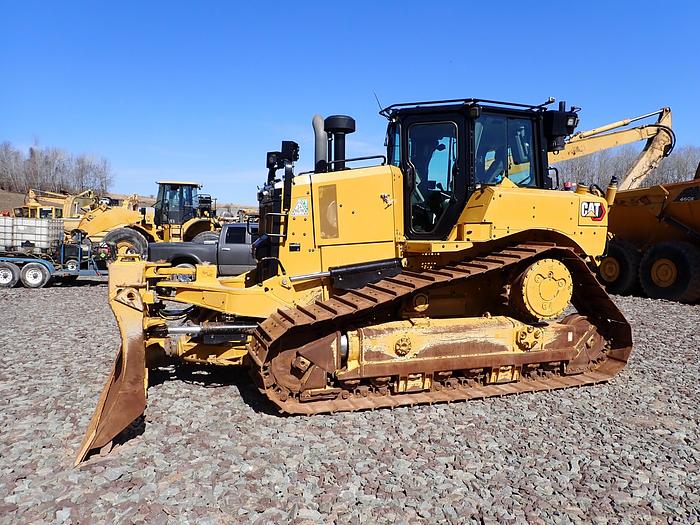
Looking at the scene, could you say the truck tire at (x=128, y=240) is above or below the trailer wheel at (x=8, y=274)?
above

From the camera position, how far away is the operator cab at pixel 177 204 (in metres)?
19.2

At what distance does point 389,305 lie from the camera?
5.61m

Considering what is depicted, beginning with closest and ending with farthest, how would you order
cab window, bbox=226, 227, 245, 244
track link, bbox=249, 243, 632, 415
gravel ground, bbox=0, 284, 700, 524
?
gravel ground, bbox=0, 284, 700, 524 < track link, bbox=249, 243, 632, 415 < cab window, bbox=226, 227, 245, 244

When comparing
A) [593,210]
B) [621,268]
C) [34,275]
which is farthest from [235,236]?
[621,268]

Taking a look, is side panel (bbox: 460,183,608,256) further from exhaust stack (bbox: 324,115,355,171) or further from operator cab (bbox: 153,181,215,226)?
operator cab (bbox: 153,181,215,226)

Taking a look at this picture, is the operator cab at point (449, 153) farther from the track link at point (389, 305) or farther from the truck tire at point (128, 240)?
the truck tire at point (128, 240)

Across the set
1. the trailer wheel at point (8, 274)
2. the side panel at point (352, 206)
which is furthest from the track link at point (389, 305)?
the trailer wheel at point (8, 274)

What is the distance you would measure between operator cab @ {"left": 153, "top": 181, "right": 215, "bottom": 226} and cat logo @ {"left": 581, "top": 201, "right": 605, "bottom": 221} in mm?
15952

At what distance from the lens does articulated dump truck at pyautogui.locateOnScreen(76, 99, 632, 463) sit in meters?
5.15

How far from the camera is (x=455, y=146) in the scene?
5.90 metres

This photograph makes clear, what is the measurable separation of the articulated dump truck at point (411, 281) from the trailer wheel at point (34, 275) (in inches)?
406

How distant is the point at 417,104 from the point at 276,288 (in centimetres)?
263

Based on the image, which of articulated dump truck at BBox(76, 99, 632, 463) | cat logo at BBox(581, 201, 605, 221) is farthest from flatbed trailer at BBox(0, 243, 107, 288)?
cat logo at BBox(581, 201, 605, 221)

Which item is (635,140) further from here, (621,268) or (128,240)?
(128,240)
